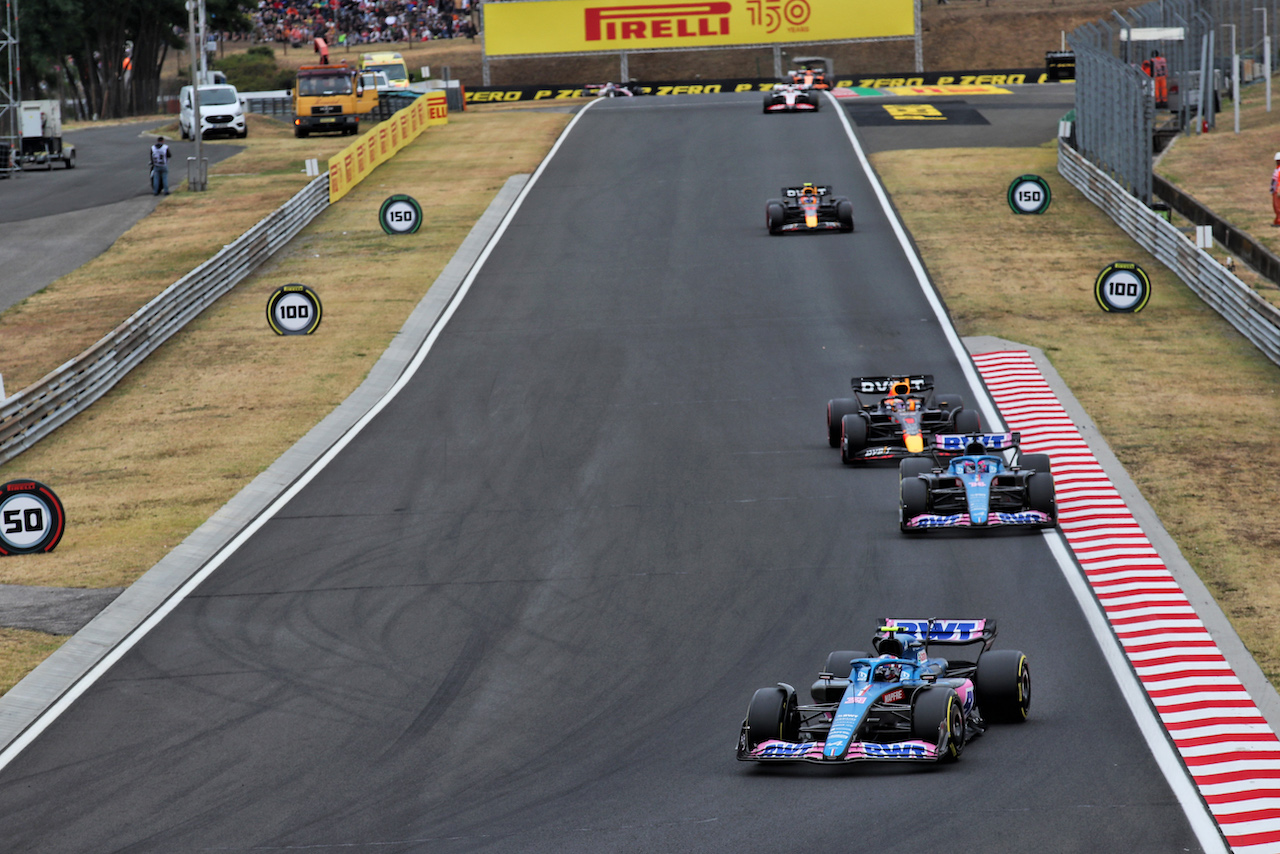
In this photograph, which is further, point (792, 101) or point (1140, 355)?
point (792, 101)

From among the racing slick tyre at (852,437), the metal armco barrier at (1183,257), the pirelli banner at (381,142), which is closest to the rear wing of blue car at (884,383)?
the racing slick tyre at (852,437)

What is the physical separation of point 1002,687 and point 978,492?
18.8 ft

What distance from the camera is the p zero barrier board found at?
37.2 feet

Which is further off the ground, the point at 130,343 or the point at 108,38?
the point at 108,38

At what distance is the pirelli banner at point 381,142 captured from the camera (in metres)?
47.5

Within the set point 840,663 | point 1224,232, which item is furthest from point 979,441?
point 1224,232

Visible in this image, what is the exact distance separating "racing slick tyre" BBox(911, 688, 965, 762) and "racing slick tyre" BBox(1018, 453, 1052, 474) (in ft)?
22.1

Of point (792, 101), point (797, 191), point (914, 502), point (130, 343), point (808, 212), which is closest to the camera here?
point (914, 502)

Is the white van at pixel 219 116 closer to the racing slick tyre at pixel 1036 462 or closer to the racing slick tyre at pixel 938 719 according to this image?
the racing slick tyre at pixel 1036 462

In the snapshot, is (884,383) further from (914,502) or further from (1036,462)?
(914,502)

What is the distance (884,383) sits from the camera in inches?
861

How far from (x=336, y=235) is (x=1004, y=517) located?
1080 inches

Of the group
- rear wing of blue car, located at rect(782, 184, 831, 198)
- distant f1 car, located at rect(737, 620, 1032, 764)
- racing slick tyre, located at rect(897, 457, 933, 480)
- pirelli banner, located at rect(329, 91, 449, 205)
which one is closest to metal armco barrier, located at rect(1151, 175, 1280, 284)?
rear wing of blue car, located at rect(782, 184, 831, 198)

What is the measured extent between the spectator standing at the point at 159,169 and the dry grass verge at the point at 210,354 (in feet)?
2.53
